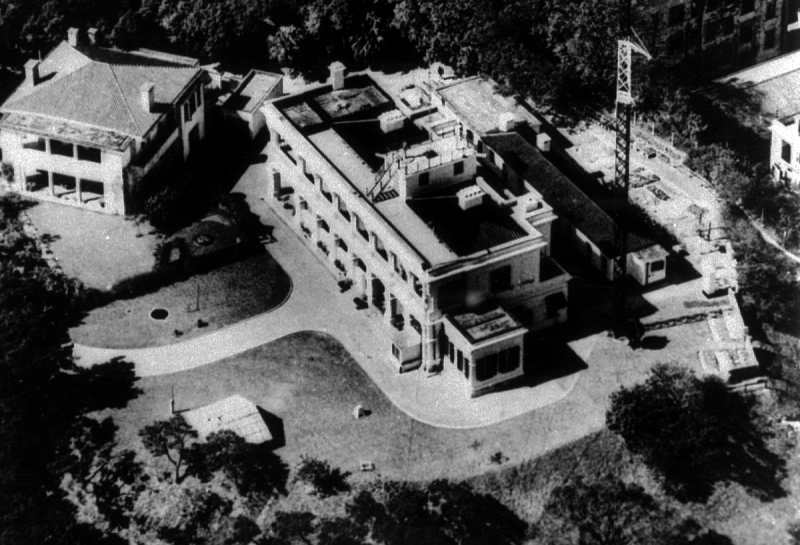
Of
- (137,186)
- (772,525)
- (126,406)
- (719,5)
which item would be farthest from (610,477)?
(719,5)

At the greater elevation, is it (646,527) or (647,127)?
(647,127)

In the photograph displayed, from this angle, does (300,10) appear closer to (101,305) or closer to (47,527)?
(101,305)

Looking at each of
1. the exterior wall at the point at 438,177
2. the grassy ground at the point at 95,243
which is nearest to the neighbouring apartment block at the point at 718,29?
the exterior wall at the point at 438,177

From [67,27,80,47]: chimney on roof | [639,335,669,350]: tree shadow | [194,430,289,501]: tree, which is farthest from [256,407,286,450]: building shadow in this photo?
[67,27,80,47]: chimney on roof

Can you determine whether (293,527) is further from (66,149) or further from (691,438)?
(66,149)

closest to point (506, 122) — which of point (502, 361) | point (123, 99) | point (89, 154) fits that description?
point (502, 361)

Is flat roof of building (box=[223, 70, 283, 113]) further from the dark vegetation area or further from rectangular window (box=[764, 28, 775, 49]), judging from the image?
rectangular window (box=[764, 28, 775, 49])
